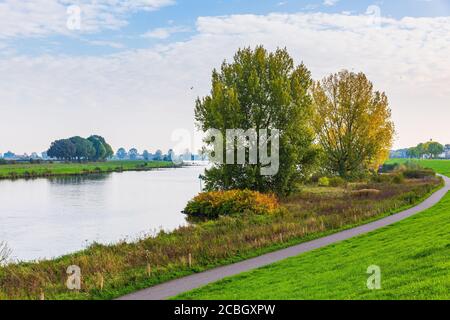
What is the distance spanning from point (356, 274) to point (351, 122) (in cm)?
4698

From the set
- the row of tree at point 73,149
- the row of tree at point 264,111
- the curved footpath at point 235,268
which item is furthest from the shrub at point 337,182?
the row of tree at point 73,149

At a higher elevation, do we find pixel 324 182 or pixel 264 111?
pixel 264 111

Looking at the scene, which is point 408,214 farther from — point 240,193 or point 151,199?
point 151,199

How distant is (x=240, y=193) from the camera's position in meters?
37.4

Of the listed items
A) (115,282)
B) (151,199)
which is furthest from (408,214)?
(151,199)

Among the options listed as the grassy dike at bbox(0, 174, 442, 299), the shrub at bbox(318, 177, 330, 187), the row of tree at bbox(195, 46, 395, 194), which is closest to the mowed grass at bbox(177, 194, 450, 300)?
the grassy dike at bbox(0, 174, 442, 299)

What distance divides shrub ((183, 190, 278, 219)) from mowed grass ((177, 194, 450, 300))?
Answer: 43.9 feet

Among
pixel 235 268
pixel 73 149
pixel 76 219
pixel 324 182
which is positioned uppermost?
pixel 73 149

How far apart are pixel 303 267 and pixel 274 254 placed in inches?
162

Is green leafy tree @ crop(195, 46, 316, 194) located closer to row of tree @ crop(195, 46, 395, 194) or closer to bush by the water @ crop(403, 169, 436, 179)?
row of tree @ crop(195, 46, 395, 194)

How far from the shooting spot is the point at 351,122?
59344 millimetres

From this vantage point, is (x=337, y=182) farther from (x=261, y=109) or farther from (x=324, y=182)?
(x=261, y=109)

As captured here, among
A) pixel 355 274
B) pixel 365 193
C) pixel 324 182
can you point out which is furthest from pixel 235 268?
pixel 324 182

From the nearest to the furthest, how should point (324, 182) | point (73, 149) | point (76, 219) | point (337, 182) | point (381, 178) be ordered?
point (76, 219), point (337, 182), point (324, 182), point (381, 178), point (73, 149)
